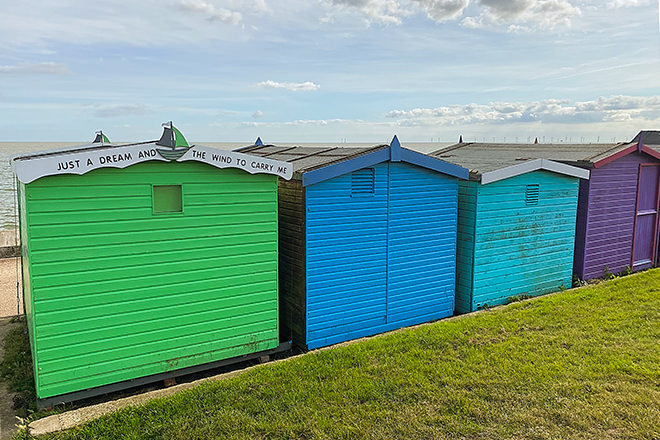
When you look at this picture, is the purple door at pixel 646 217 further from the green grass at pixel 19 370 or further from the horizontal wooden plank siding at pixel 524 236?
the green grass at pixel 19 370

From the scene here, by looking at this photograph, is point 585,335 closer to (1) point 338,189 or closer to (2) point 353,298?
(2) point 353,298

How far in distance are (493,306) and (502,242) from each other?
1.16 m

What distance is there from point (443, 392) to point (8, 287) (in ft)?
35.0

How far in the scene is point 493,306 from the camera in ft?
31.8

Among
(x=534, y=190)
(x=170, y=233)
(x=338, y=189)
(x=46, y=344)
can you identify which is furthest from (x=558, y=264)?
(x=46, y=344)

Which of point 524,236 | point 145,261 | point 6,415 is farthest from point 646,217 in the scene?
point 6,415

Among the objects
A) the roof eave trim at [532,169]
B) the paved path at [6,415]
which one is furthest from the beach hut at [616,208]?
the paved path at [6,415]

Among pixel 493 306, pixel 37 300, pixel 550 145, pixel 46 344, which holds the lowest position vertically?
pixel 493 306

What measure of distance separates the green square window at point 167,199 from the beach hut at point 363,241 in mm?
1697

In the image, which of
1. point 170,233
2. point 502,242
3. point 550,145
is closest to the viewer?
point 170,233

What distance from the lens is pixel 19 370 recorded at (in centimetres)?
695

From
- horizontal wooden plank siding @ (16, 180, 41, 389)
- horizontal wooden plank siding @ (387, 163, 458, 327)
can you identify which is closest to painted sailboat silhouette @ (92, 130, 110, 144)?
horizontal wooden plank siding @ (16, 180, 41, 389)

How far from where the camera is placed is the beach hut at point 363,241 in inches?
303

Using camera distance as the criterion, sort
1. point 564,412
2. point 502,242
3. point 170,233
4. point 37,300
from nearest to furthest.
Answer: point 564,412 → point 37,300 → point 170,233 → point 502,242
